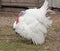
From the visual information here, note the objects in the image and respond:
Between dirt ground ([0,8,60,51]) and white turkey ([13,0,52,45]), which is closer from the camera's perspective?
white turkey ([13,0,52,45])

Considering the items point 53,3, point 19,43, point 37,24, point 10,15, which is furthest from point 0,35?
point 53,3

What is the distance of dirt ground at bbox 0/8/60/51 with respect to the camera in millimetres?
7004

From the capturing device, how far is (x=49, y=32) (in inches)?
333

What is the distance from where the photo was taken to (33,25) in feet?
22.2

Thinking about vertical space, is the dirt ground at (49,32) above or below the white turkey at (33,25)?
below

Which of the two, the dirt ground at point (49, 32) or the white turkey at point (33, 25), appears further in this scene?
the dirt ground at point (49, 32)

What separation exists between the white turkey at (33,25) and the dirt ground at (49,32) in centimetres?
33

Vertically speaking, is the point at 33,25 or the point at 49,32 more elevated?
the point at 33,25

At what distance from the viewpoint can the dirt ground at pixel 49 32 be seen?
23.0ft

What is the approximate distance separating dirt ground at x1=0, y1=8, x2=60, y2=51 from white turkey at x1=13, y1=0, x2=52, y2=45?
33cm

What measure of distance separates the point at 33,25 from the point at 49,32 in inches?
70.4

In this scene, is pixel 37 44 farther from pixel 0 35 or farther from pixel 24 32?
pixel 0 35

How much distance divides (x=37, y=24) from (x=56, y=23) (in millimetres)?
3165

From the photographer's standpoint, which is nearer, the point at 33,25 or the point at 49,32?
the point at 33,25
